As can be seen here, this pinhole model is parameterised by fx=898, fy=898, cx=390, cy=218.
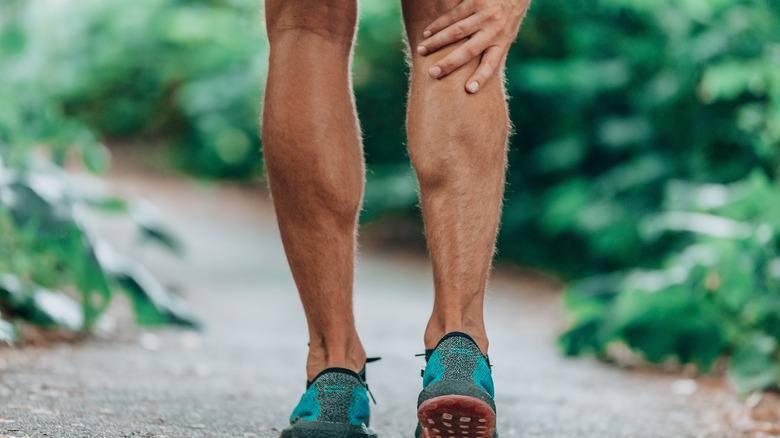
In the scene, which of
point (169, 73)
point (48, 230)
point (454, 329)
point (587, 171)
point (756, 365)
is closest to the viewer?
point (454, 329)

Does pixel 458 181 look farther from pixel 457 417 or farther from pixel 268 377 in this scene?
pixel 268 377

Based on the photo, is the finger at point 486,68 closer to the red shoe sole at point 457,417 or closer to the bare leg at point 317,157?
the bare leg at point 317,157

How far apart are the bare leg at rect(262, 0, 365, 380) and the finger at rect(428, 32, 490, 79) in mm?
208

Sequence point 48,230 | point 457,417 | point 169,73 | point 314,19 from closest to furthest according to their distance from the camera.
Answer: point 457,417, point 314,19, point 48,230, point 169,73

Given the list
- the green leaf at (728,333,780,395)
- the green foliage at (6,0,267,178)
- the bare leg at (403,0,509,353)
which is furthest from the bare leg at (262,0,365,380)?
the green foliage at (6,0,267,178)

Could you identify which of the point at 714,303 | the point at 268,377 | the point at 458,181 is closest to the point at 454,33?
the point at 458,181

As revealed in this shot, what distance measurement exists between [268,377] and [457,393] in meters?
1.54

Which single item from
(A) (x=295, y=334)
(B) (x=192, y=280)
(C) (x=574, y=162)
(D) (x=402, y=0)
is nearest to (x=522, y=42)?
(C) (x=574, y=162)

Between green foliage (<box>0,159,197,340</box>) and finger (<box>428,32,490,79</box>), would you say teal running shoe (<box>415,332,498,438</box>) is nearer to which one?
finger (<box>428,32,490,79</box>)

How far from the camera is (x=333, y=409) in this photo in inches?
60.7

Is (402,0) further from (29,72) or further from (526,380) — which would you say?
(29,72)

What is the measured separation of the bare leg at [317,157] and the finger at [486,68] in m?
0.26

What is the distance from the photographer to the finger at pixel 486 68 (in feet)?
4.83

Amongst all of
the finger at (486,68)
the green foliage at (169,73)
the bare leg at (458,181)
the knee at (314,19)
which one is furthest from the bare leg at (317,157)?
the green foliage at (169,73)
